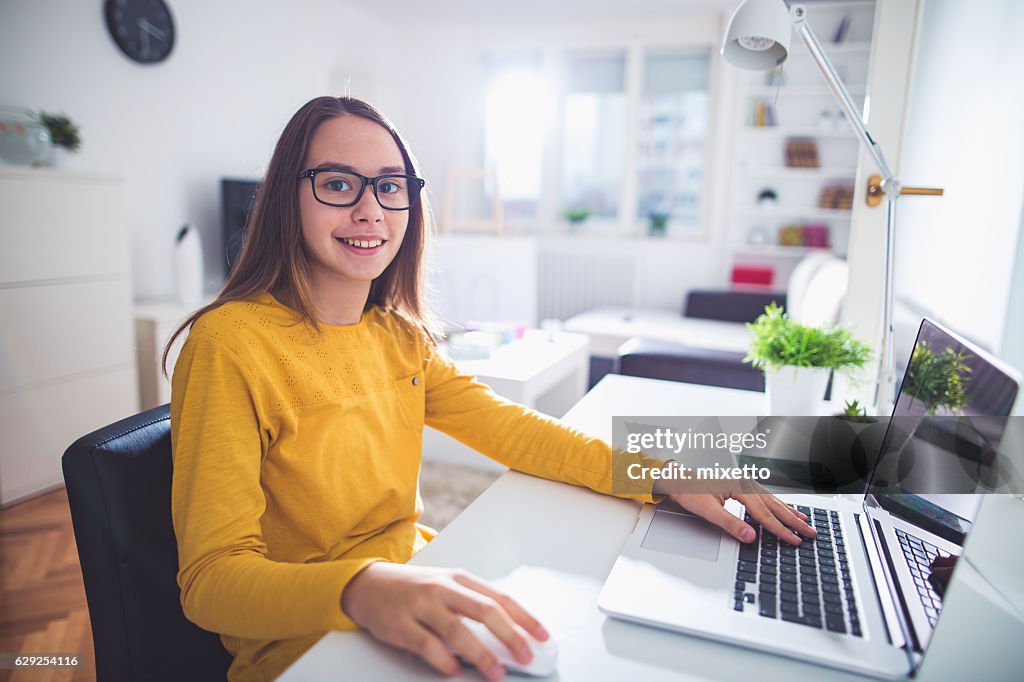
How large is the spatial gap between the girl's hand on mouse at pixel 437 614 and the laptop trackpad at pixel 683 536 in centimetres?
25

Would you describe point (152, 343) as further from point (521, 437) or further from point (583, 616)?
point (583, 616)

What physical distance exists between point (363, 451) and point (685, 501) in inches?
18.1

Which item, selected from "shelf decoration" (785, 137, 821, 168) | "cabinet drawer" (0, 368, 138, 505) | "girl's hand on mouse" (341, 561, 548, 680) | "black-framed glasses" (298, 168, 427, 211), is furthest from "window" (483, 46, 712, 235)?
"girl's hand on mouse" (341, 561, 548, 680)

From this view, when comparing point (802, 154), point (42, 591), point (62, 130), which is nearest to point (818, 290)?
point (802, 154)

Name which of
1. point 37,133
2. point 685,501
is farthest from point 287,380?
point 37,133

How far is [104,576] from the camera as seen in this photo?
0.74 metres

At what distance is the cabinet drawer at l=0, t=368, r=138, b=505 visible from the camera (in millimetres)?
2398

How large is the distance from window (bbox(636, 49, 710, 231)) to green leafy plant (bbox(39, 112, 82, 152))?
3.58 m

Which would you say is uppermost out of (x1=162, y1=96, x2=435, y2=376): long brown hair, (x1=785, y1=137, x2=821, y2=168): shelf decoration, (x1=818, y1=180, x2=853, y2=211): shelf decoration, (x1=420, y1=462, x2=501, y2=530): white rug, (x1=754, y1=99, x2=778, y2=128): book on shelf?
(x1=754, y1=99, x2=778, y2=128): book on shelf

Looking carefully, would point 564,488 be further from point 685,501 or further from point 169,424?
point 169,424

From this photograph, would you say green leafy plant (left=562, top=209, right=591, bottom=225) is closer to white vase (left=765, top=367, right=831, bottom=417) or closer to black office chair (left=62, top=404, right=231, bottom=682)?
white vase (left=765, top=367, right=831, bottom=417)

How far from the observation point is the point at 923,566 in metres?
0.69

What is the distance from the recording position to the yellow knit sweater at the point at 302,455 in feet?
2.14

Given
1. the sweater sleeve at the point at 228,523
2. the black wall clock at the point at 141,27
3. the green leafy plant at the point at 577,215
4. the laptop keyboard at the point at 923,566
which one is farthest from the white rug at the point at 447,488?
the green leafy plant at the point at 577,215
